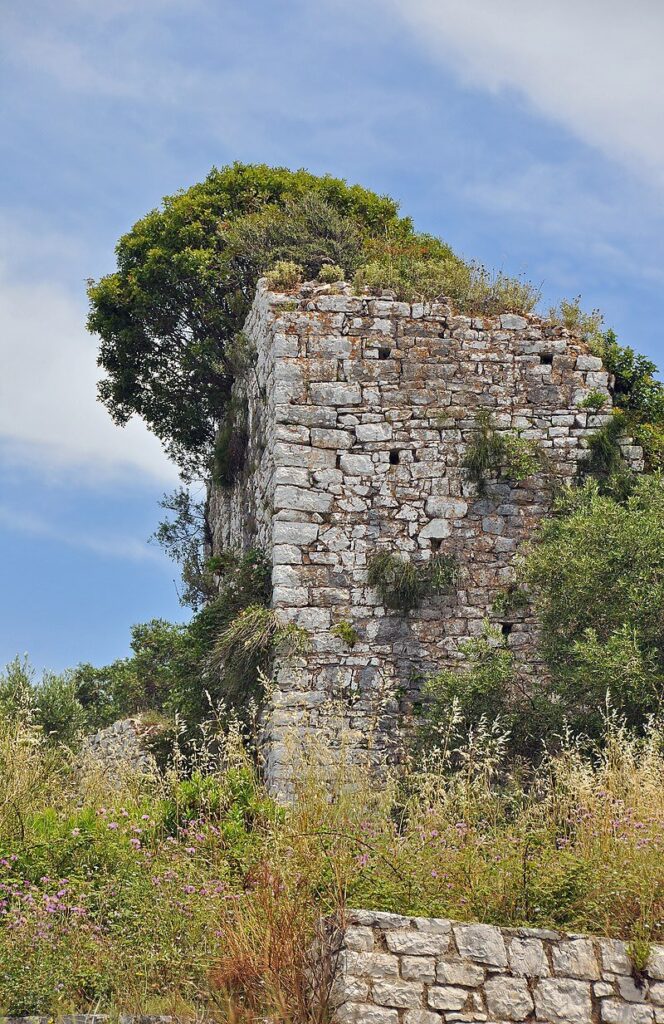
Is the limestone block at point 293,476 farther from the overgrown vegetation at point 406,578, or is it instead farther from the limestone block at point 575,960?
the limestone block at point 575,960

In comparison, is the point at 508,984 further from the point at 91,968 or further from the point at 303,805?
the point at 91,968

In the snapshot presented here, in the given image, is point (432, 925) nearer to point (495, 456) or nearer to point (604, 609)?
point (604, 609)

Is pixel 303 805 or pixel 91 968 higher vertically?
pixel 303 805

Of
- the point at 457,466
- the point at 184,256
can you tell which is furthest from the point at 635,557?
the point at 184,256

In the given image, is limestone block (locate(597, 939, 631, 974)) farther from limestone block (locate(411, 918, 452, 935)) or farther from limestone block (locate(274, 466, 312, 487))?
limestone block (locate(274, 466, 312, 487))

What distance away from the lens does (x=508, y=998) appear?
7.94 m

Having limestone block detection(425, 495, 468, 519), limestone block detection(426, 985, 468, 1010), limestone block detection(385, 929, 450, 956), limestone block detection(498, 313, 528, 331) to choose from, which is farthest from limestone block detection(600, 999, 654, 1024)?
limestone block detection(498, 313, 528, 331)

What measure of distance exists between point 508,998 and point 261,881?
1.74 metres

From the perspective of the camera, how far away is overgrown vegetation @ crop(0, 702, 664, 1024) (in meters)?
8.15

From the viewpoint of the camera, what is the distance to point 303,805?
9.31 metres

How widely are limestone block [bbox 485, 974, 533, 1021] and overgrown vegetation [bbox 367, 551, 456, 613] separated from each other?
267 inches

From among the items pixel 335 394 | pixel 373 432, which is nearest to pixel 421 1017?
pixel 373 432

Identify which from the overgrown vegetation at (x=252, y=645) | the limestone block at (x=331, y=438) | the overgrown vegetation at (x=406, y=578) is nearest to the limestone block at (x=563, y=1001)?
the overgrown vegetation at (x=252, y=645)

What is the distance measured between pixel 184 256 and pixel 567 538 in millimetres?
10450
